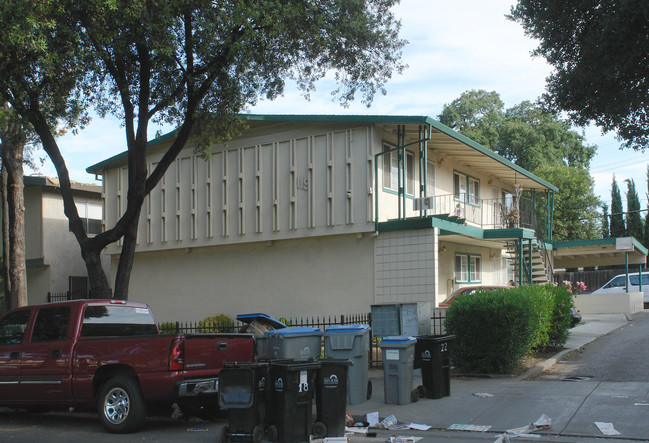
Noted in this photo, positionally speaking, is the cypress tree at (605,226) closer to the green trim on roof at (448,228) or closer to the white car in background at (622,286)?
the white car in background at (622,286)

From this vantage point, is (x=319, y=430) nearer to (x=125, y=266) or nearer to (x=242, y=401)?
(x=242, y=401)

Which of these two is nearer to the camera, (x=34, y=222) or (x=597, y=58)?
(x=597, y=58)

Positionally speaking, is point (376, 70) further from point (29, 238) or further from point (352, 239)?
point (29, 238)

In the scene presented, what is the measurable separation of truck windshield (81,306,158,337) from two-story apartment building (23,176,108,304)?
711 inches

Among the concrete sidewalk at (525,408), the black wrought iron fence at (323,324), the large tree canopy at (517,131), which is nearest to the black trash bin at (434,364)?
the concrete sidewalk at (525,408)

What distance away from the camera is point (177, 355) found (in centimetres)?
868

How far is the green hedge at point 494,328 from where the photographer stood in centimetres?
1215

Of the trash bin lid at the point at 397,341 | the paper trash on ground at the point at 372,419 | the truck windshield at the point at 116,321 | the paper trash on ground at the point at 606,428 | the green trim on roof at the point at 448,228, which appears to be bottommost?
the paper trash on ground at the point at 372,419

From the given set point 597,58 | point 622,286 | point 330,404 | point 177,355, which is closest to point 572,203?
point 622,286

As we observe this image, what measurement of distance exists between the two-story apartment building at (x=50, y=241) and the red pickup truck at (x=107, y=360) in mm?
17951

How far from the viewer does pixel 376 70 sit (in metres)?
16.4

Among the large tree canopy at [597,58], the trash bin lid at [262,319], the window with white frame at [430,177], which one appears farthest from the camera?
the window with white frame at [430,177]

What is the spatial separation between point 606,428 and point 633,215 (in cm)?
4528

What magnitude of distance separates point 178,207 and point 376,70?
34.5 feet
